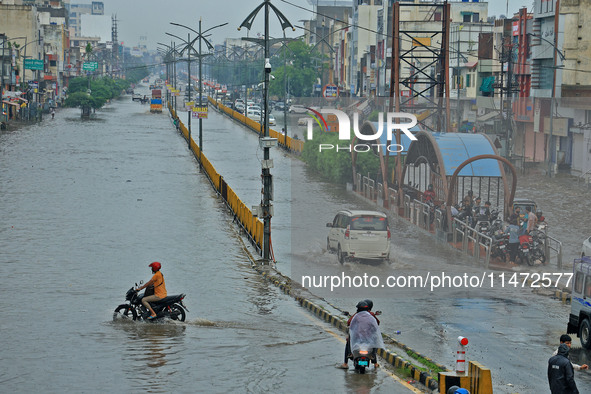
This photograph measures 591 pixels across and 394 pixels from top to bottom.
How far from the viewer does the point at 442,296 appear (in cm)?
2364

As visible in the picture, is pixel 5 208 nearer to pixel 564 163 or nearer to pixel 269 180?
pixel 269 180

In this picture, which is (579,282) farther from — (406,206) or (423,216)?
(406,206)

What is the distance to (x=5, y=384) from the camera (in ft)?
46.4

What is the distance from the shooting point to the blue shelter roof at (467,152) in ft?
106

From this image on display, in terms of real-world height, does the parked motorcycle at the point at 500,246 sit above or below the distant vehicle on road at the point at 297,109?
above

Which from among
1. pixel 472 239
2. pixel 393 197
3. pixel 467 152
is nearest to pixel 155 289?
pixel 472 239

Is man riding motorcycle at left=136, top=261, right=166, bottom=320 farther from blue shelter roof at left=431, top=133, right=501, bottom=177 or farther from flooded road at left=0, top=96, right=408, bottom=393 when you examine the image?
blue shelter roof at left=431, top=133, right=501, bottom=177

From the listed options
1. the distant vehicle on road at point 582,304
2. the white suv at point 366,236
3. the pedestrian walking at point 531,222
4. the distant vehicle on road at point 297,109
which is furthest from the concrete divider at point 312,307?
the distant vehicle on road at point 297,109

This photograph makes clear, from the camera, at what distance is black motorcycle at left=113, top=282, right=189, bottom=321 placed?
1881 centimetres

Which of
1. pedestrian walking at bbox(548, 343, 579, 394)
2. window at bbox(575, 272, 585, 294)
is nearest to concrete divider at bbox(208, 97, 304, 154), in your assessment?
window at bbox(575, 272, 585, 294)

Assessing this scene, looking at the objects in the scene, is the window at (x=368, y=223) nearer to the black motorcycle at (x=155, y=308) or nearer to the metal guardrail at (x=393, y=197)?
the black motorcycle at (x=155, y=308)

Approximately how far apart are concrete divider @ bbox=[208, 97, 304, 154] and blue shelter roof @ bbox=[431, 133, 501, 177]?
3097cm

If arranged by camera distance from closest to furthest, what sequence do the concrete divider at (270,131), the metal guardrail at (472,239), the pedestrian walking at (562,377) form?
the pedestrian walking at (562,377), the metal guardrail at (472,239), the concrete divider at (270,131)

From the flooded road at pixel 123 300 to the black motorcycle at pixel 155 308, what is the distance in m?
0.25
